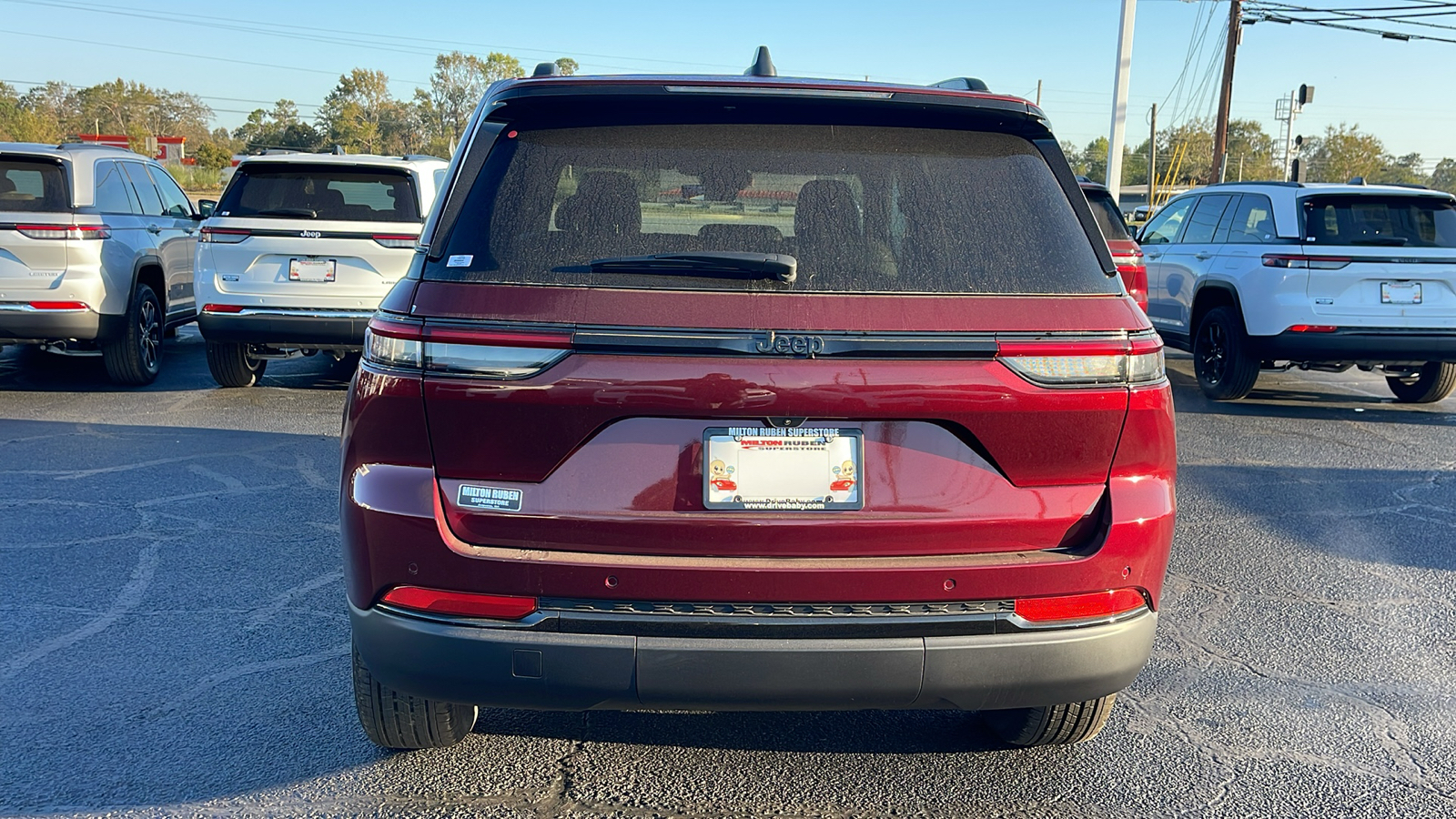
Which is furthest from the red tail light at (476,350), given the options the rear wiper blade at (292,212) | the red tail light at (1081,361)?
the rear wiper blade at (292,212)

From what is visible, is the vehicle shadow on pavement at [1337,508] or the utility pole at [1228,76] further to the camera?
the utility pole at [1228,76]

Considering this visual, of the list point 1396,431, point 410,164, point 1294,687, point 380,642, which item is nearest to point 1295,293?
point 1396,431

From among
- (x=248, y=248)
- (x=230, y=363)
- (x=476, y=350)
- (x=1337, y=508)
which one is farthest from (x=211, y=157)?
(x=476, y=350)

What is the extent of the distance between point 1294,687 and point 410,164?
7.18 metres

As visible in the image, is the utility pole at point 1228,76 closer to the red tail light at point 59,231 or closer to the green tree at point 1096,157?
the red tail light at point 59,231

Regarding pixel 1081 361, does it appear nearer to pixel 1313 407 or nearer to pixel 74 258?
pixel 1313 407

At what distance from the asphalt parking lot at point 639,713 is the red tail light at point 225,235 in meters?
2.64

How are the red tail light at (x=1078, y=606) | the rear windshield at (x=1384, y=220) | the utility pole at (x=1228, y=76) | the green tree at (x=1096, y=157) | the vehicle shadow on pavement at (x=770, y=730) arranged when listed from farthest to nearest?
1. the green tree at (x=1096, y=157)
2. the utility pole at (x=1228, y=76)
3. the rear windshield at (x=1384, y=220)
4. the vehicle shadow on pavement at (x=770, y=730)
5. the red tail light at (x=1078, y=606)

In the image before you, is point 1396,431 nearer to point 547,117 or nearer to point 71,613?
point 547,117

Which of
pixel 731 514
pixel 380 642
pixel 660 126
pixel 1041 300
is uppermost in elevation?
pixel 660 126

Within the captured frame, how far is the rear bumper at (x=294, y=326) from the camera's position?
855 centimetres

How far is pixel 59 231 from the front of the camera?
28.5ft

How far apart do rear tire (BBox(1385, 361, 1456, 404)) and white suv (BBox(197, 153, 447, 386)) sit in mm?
8333

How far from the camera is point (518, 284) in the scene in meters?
2.56
